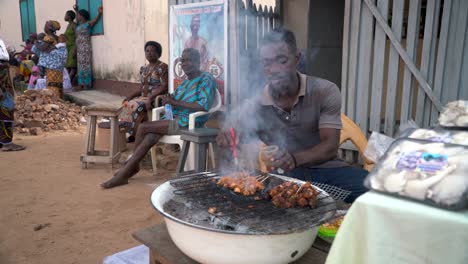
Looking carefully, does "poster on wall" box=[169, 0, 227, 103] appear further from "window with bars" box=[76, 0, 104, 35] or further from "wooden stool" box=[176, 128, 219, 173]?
"window with bars" box=[76, 0, 104, 35]

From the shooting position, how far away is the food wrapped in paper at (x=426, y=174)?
3.62 feet

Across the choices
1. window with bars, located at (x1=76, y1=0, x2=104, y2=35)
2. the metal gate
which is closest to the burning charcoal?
the metal gate

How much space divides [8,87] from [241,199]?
6081 millimetres

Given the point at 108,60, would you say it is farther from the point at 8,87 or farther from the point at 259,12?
the point at 259,12

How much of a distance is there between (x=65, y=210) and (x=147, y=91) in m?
2.74

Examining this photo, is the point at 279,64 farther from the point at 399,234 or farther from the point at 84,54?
the point at 84,54

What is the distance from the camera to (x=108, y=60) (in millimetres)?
10688

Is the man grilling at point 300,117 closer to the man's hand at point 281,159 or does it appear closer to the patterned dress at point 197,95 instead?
the man's hand at point 281,159

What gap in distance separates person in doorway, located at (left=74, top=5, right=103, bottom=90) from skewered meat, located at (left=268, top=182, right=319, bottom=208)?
10.1 meters

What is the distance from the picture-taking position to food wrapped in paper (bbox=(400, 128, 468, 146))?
134cm

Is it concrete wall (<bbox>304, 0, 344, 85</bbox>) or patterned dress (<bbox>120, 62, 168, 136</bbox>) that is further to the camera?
concrete wall (<bbox>304, 0, 344, 85</bbox>)

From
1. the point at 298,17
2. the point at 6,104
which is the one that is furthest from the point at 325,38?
the point at 6,104

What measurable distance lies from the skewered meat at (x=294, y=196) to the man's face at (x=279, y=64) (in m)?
0.97

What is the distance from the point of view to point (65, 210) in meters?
4.12
